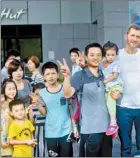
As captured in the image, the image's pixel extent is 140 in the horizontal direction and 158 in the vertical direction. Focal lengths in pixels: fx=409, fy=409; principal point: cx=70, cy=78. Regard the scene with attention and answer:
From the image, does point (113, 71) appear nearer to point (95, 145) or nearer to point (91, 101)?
point (91, 101)

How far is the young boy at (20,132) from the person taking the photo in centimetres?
365

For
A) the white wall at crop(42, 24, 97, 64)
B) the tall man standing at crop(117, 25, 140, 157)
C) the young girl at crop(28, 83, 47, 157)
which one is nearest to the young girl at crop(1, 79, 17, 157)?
the young girl at crop(28, 83, 47, 157)

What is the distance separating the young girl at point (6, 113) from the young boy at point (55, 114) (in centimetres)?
34

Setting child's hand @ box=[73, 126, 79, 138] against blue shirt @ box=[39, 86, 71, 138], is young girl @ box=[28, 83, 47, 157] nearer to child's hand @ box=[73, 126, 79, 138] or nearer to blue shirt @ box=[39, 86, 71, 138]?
blue shirt @ box=[39, 86, 71, 138]

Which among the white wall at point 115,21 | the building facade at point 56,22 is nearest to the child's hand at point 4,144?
the white wall at point 115,21

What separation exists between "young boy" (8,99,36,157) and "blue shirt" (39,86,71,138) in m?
0.19

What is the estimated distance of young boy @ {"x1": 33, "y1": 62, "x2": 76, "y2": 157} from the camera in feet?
12.0

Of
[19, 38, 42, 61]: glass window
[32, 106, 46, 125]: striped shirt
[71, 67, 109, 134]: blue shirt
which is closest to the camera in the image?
[71, 67, 109, 134]: blue shirt

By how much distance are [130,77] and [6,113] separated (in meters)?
1.25

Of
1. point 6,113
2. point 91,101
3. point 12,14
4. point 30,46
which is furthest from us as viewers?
point 30,46

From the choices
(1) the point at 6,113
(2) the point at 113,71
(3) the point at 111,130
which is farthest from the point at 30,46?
(3) the point at 111,130

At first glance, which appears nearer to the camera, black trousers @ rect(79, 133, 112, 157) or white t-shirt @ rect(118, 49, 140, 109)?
black trousers @ rect(79, 133, 112, 157)

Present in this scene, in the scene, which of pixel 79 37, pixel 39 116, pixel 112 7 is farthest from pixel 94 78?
pixel 79 37

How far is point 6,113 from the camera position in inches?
149
